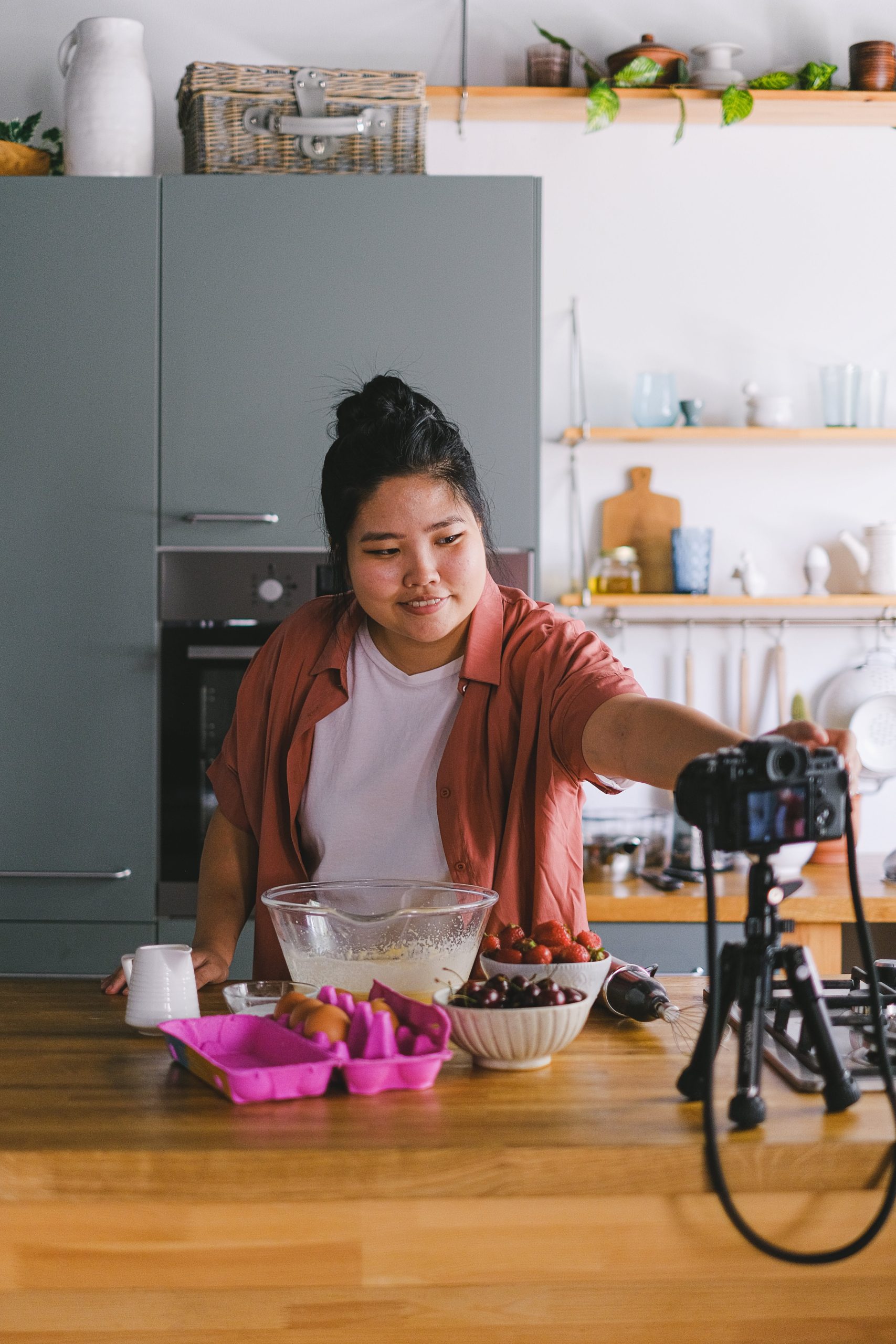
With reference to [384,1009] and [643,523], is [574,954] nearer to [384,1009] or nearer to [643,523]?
[384,1009]

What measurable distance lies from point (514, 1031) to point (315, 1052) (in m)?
0.18

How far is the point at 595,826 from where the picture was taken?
2.88 meters

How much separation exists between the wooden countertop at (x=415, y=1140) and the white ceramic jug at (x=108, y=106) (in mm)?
2061

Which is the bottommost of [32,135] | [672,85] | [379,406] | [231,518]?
[231,518]

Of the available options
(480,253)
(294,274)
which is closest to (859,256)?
(480,253)

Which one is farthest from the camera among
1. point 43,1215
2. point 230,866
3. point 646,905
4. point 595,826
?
point 595,826

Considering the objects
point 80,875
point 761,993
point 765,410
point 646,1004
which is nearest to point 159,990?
point 646,1004

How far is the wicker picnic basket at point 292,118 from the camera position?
8.09 ft

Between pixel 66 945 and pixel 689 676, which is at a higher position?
pixel 689 676

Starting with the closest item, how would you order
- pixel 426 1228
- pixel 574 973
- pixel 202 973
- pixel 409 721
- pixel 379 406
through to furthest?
pixel 426 1228, pixel 574 973, pixel 202 973, pixel 379 406, pixel 409 721

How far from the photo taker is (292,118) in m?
2.46

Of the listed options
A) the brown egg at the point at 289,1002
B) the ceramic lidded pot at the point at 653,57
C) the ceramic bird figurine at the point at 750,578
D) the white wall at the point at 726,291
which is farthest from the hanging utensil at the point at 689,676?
the brown egg at the point at 289,1002

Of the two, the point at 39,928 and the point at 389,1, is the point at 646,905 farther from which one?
the point at 389,1

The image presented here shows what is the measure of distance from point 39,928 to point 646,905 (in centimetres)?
125
